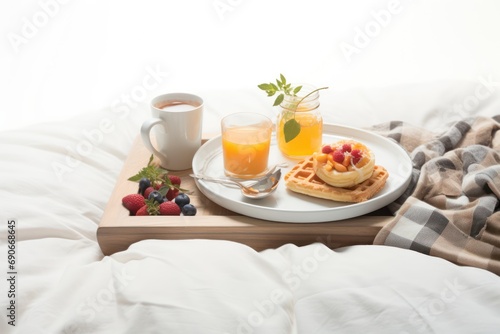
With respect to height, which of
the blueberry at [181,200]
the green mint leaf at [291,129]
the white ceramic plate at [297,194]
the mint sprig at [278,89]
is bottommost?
the white ceramic plate at [297,194]

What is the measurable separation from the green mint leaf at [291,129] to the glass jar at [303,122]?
0.01 meters

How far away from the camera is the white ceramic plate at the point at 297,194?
4.92 ft

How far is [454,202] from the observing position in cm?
154

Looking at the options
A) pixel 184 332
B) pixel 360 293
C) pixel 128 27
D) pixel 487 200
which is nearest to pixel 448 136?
pixel 487 200

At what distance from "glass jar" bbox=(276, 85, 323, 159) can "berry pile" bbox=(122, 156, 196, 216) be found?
330 mm

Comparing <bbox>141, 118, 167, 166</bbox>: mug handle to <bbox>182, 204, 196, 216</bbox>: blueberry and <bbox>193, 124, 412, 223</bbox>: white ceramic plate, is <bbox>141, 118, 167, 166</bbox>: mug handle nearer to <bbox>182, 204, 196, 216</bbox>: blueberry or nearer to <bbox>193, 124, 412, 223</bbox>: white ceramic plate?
<bbox>193, 124, 412, 223</bbox>: white ceramic plate

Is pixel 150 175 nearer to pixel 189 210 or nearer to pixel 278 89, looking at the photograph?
pixel 189 210

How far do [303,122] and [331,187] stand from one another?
28cm

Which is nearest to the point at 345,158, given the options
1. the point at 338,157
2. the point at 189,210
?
the point at 338,157

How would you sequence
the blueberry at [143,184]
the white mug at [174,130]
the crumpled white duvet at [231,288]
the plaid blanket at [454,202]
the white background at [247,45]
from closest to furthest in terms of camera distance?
the crumpled white duvet at [231,288] < the plaid blanket at [454,202] < the blueberry at [143,184] < the white mug at [174,130] < the white background at [247,45]

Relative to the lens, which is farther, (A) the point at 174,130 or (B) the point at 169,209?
(A) the point at 174,130

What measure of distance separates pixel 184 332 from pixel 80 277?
308 mm

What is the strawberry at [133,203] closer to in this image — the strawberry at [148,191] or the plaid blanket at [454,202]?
the strawberry at [148,191]

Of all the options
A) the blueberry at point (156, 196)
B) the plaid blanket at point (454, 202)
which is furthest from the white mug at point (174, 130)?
the plaid blanket at point (454, 202)
